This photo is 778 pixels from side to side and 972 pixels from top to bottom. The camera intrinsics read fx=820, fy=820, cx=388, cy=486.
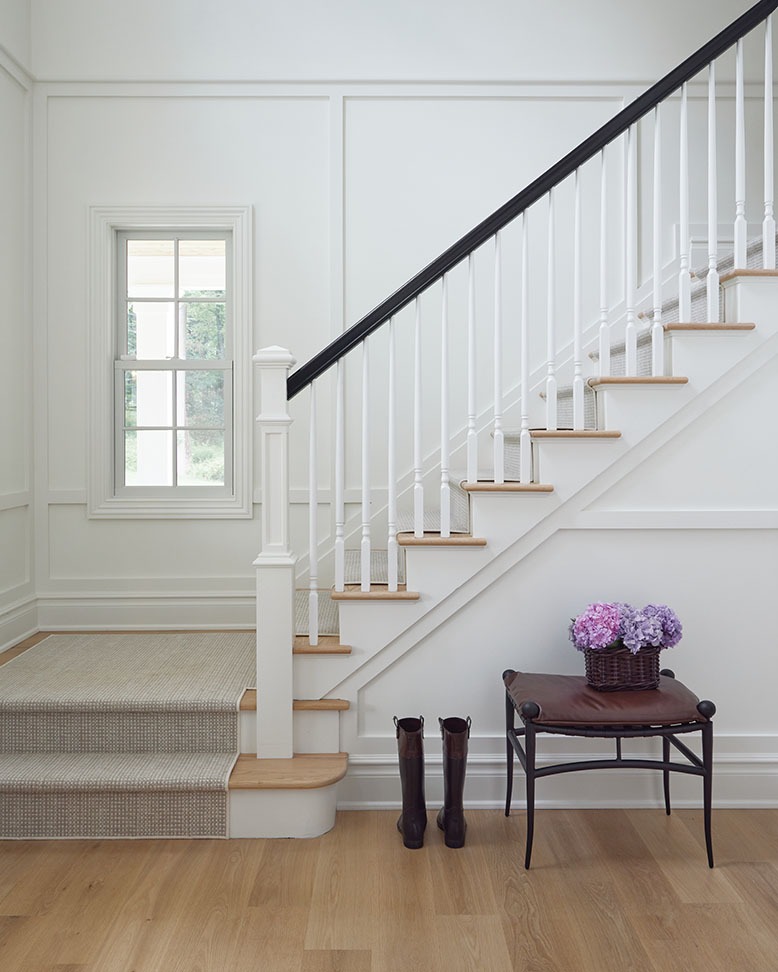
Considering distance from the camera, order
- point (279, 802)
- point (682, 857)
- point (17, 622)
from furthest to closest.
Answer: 1. point (17, 622)
2. point (279, 802)
3. point (682, 857)

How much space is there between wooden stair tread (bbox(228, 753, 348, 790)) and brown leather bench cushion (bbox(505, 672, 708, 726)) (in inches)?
24.8

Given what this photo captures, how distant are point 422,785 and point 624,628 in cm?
79

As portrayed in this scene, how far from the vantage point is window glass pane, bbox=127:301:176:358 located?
4055 millimetres

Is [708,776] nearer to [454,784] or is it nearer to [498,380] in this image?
[454,784]

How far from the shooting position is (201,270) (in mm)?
Result: 4051

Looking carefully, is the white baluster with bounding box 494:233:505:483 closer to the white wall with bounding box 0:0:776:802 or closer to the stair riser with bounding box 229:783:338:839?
the stair riser with bounding box 229:783:338:839

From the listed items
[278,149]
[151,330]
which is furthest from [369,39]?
[151,330]

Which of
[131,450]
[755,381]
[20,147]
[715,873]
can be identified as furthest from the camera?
[131,450]

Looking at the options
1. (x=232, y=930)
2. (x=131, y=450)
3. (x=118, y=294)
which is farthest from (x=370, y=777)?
(x=118, y=294)

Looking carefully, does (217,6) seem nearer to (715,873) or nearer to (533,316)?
(533,316)

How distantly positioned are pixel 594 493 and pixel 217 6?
2.98 m

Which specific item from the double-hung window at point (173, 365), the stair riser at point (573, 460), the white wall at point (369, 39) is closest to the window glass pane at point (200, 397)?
the double-hung window at point (173, 365)

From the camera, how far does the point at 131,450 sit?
4.08 meters

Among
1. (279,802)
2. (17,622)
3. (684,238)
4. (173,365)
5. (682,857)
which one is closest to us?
(682,857)
